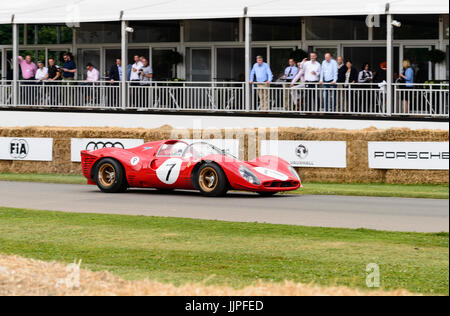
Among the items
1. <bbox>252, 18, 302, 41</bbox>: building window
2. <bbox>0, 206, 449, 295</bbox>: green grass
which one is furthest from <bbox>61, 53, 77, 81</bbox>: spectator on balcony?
<bbox>0, 206, 449, 295</bbox>: green grass

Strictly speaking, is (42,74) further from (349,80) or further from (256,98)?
(349,80)

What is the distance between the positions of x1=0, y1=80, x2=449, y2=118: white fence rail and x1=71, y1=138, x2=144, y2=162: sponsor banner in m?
4.20

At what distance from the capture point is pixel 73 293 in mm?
6426

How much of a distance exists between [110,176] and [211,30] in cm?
1496

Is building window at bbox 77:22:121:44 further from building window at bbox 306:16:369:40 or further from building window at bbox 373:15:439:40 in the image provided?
building window at bbox 373:15:439:40

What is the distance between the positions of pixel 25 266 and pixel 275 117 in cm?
1991

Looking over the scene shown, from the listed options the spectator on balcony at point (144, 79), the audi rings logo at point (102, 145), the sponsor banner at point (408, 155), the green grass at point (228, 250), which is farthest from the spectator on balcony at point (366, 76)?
the green grass at point (228, 250)

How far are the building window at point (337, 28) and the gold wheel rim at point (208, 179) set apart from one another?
1354cm

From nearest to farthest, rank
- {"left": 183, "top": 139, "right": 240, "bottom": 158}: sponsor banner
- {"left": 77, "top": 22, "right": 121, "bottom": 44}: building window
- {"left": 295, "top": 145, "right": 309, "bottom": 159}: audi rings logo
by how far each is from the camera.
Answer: {"left": 295, "top": 145, "right": 309, "bottom": 159}: audi rings logo
{"left": 183, "top": 139, "right": 240, "bottom": 158}: sponsor banner
{"left": 77, "top": 22, "right": 121, "bottom": 44}: building window

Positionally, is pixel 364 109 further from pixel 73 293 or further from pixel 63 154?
pixel 73 293

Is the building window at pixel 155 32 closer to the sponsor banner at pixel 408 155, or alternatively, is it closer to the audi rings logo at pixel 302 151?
the audi rings logo at pixel 302 151

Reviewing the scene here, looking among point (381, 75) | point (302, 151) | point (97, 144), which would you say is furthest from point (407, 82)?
point (97, 144)

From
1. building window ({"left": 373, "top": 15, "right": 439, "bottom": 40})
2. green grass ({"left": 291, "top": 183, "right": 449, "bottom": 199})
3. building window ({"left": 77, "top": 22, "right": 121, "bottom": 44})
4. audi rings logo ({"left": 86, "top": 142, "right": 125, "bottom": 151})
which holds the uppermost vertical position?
building window ({"left": 77, "top": 22, "right": 121, "bottom": 44})

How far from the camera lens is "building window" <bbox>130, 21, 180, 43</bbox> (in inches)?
1352
